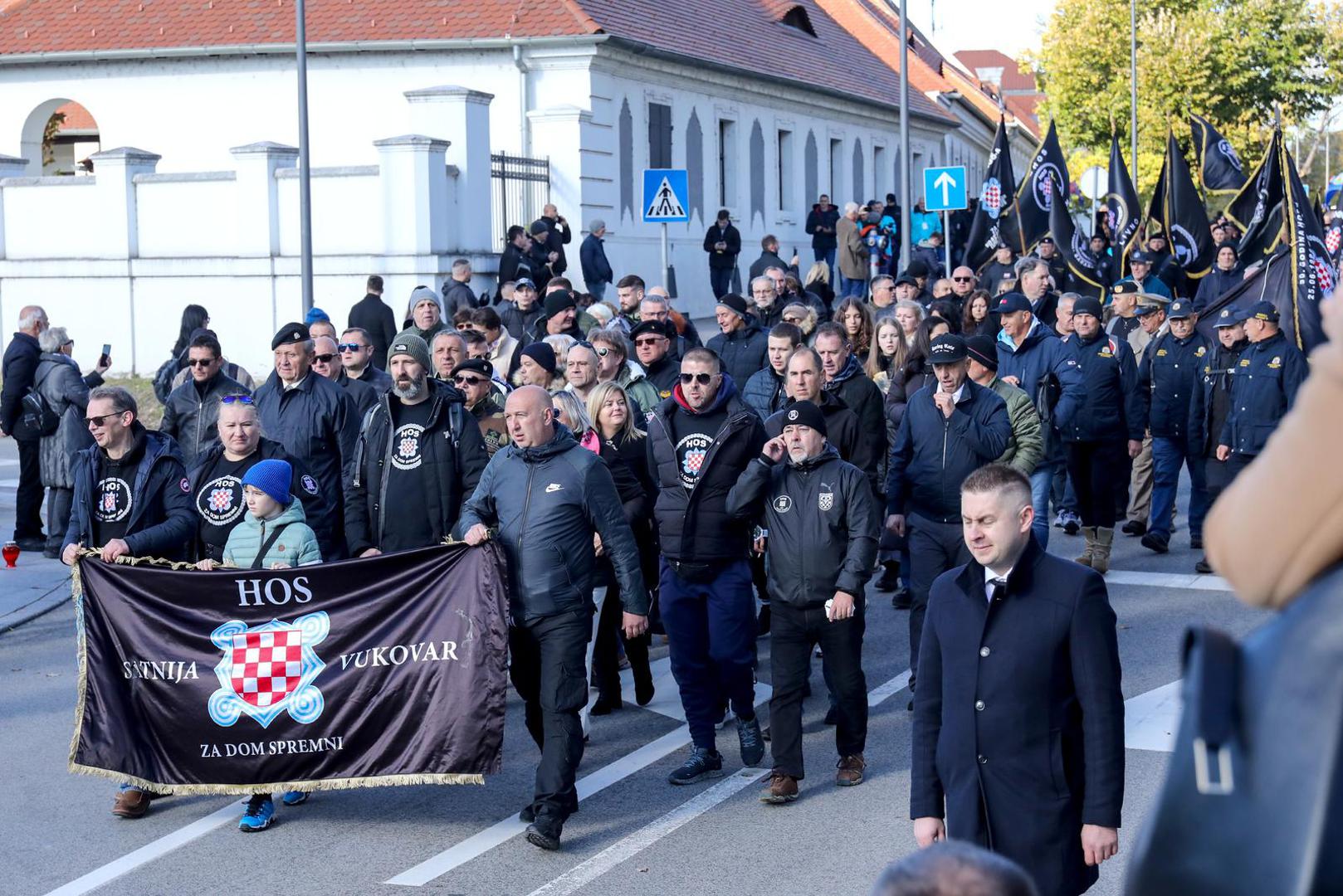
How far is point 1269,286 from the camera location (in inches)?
639

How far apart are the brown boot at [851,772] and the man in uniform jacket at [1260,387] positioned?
521cm

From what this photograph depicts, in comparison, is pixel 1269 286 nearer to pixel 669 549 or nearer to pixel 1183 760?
pixel 669 549

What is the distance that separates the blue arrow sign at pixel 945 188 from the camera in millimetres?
25734

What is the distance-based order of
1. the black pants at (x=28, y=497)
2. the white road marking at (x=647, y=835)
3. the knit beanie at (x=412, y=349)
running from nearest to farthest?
the white road marking at (x=647, y=835), the knit beanie at (x=412, y=349), the black pants at (x=28, y=497)

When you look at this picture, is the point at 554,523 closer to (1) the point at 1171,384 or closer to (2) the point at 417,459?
(2) the point at 417,459

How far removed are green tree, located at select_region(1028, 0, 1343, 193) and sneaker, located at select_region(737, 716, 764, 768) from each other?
5158cm

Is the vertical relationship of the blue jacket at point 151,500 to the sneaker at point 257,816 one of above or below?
above

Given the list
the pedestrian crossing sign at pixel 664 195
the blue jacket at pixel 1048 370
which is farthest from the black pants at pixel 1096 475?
the pedestrian crossing sign at pixel 664 195

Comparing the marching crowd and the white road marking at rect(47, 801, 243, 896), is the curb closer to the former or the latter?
the marching crowd

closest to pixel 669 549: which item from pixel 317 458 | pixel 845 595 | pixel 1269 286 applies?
pixel 845 595

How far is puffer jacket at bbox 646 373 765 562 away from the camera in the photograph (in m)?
8.23

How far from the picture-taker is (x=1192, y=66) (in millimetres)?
56812

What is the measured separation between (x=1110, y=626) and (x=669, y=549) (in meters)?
3.77

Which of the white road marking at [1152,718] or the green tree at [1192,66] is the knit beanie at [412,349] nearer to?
the white road marking at [1152,718]
